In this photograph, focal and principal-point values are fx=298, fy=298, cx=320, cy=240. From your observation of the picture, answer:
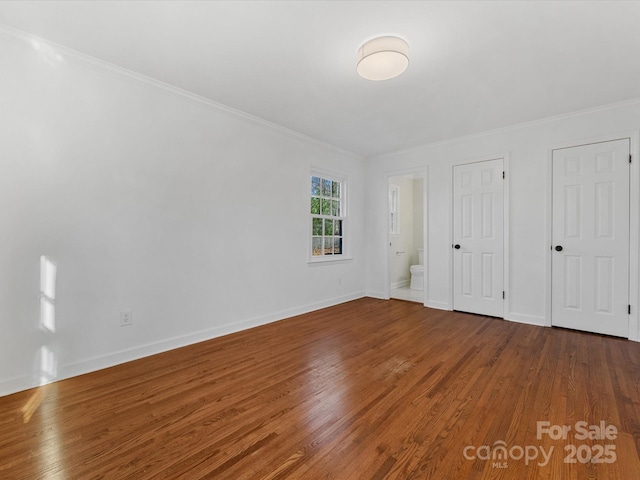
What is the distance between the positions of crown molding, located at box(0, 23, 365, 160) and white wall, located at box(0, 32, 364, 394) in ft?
0.06

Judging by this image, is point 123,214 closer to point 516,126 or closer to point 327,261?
point 327,261

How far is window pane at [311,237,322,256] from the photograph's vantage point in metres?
4.70

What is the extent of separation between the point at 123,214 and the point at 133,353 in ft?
4.15

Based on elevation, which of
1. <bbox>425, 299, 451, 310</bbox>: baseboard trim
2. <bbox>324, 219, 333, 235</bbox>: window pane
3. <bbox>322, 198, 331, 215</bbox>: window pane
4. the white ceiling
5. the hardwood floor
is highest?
the white ceiling

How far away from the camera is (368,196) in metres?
5.55

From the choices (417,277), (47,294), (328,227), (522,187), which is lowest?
(417,277)

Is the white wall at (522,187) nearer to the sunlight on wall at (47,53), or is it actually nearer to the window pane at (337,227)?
the window pane at (337,227)

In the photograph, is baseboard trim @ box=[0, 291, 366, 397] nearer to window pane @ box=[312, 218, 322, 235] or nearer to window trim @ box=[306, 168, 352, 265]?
window trim @ box=[306, 168, 352, 265]

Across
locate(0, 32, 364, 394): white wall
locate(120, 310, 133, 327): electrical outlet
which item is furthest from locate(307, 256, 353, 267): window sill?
locate(120, 310, 133, 327): electrical outlet

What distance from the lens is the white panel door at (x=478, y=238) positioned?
4152 millimetres

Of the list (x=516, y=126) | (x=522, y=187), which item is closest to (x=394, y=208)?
(x=522, y=187)

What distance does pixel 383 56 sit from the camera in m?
2.23

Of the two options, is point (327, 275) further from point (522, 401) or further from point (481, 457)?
point (481, 457)

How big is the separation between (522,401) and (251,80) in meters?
3.42
